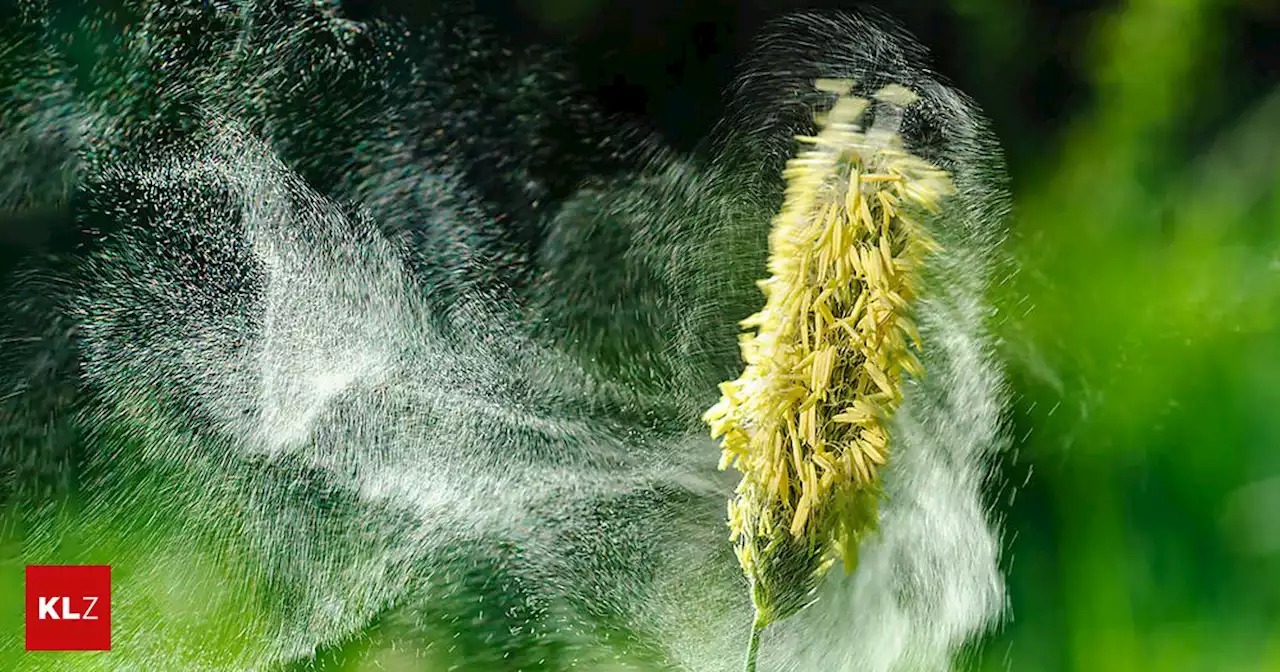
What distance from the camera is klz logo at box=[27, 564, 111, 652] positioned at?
792mm

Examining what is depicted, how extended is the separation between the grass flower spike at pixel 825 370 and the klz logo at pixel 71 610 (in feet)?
1.86

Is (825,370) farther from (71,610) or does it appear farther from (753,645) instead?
(71,610)

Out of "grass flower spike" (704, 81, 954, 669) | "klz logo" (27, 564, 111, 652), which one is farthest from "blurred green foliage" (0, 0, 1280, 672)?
"klz logo" (27, 564, 111, 652)

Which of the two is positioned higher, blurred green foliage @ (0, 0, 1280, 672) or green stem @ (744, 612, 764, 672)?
blurred green foliage @ (0, 0, 1280, 672)

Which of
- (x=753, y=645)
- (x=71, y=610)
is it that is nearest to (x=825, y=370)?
(x=753, y=645)

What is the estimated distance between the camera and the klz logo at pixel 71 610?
2.60ft

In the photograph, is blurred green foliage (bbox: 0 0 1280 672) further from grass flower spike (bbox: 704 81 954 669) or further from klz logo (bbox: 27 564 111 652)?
klz logo (bbox: 27 564 111 652)

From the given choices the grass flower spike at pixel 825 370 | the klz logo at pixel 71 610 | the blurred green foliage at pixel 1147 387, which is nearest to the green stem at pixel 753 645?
the grass flower spike at pixel 825 370

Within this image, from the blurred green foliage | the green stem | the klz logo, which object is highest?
the blurred green foliage

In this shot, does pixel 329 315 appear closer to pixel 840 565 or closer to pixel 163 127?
pixel 163 127

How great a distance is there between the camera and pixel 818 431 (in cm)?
45

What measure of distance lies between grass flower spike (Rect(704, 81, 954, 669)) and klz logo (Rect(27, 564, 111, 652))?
0.57 m

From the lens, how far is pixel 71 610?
0.80m

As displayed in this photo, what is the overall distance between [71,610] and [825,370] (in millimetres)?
→ 644
